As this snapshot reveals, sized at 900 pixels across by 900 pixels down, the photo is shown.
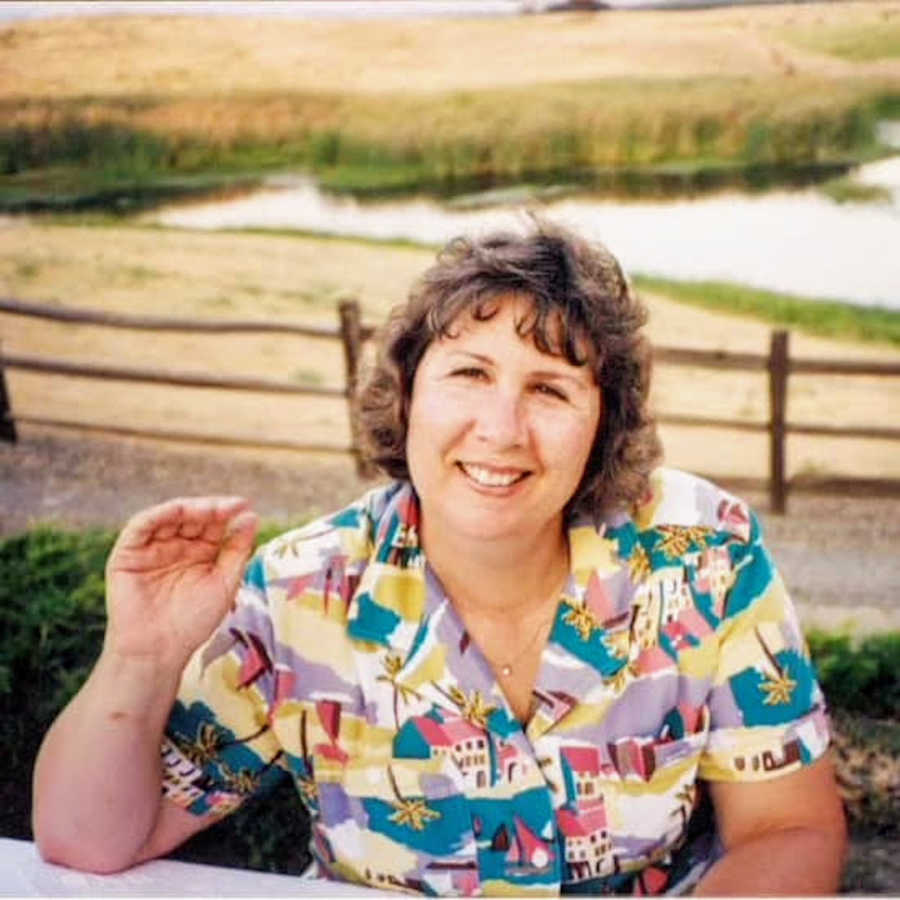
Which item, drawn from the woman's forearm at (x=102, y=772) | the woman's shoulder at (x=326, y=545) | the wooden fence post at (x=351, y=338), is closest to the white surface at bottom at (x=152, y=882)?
the woman's forearm at (x=102, y=772)

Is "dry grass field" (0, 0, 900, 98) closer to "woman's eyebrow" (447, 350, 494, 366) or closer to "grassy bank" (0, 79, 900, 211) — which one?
"grassy bank" (0, 79, 900, 211)

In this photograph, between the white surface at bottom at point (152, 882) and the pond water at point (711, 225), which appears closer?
the white surface at bottom at point (152, 882)

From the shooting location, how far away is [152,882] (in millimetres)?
889

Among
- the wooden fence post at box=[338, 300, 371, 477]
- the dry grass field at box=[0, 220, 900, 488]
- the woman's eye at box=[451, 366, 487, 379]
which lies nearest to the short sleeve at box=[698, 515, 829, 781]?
the woman's eye at box=[451, 366, 487, 379]

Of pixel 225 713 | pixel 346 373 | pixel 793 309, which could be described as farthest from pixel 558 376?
pixel 346 373

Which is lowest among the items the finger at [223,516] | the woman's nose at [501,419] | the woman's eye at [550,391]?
the finger at [223,516]

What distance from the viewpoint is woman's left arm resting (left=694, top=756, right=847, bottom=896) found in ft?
3.10

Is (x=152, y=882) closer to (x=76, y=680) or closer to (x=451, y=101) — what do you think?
(x=76, y=680)

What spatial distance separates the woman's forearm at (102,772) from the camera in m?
0.89

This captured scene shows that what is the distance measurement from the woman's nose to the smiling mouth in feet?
0.07

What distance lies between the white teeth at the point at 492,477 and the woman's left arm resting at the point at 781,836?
0.33 meters

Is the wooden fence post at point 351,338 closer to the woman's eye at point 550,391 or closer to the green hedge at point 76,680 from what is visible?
the green hedge at point 76,680

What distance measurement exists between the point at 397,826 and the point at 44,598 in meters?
0.85

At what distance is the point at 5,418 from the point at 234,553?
1314 millimetres
